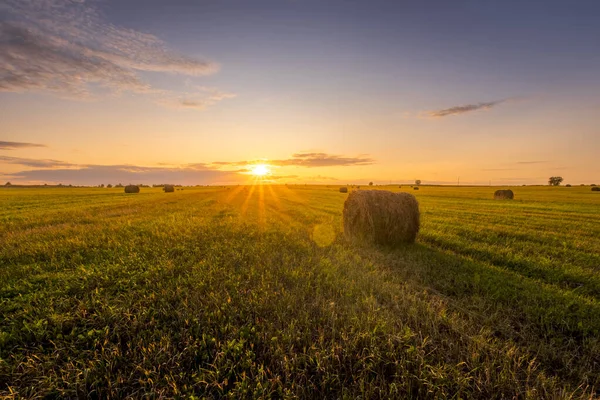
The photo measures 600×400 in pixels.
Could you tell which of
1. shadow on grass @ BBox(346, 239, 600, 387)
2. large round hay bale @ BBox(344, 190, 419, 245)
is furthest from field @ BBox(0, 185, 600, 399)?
large round hay bale @ BBox(344, 190, 419, 245)

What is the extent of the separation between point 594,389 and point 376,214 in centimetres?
752

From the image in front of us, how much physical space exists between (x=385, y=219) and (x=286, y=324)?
24.5 feet

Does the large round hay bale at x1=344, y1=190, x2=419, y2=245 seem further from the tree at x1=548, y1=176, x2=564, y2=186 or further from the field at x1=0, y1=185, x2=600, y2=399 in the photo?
the tree at x1=548, y1=176, x2=564, y2=186

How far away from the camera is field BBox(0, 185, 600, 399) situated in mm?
3012

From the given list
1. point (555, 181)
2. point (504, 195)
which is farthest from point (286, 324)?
point (555, 181)

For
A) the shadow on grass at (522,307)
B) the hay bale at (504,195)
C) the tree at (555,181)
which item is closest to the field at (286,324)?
the shadow on grass at (522,307)

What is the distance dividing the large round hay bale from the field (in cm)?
271

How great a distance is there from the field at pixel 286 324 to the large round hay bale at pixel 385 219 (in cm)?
271

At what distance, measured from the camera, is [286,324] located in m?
4.03

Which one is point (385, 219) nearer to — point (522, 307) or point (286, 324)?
point (522, 307)

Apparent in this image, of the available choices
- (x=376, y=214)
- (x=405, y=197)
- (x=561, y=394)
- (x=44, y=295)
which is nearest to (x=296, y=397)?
(x=561, y=394)

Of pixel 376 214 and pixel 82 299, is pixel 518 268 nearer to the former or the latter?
pixel 376 214

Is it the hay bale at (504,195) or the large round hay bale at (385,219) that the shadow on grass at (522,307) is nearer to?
the large round hay bale at (385,219)

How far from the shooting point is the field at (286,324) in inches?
119
